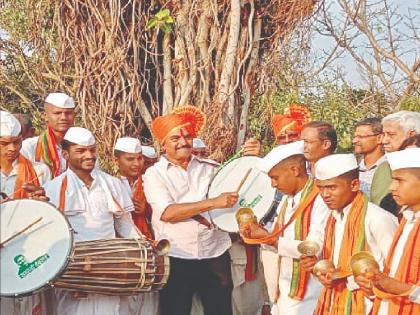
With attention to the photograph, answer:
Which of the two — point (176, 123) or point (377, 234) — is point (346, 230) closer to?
point (377, 234)

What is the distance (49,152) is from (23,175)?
626 millimetres

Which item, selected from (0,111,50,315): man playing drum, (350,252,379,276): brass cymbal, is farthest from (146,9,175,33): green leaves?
(350,252,379,276): brass cymbal

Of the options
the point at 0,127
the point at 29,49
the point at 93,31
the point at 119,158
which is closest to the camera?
the point at 0,127

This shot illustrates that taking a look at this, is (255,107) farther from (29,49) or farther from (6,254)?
(6,254)

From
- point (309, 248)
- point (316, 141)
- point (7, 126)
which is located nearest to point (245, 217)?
point (309, 248)

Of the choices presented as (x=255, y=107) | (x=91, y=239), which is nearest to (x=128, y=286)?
(x=91, y=239)

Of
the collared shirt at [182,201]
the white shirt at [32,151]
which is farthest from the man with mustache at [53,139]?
the collared shirt at [182,201]

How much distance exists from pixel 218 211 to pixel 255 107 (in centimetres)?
311

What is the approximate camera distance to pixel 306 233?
430cm

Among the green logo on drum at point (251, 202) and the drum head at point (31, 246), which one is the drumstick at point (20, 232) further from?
the green logo on drum at point (251, 202)

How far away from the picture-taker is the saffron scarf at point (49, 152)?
215 inches

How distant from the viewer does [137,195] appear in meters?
5.59

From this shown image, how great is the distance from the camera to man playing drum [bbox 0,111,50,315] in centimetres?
476

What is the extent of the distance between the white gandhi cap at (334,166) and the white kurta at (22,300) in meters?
2.07
